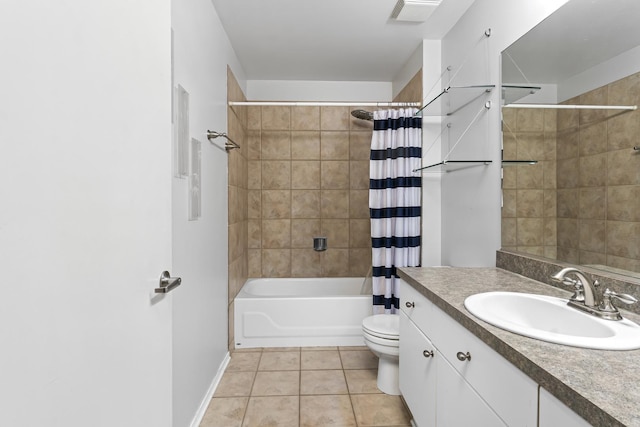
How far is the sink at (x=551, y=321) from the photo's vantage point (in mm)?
864

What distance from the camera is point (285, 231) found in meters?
3.58

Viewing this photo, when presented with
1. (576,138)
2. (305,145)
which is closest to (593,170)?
(576,138)

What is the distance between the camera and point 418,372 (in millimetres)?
1604

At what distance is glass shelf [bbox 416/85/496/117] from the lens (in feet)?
Answer: 6.67

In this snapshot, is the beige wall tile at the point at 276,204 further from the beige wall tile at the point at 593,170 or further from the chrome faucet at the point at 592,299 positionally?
the chrome faucet at the point at 592,299

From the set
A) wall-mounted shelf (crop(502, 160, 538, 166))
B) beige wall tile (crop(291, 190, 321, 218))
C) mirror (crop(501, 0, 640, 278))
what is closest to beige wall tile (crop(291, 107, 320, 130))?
beige wall tile (crop(291, 190, 321, 218))

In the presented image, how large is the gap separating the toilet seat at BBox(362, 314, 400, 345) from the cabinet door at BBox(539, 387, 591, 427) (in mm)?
1323

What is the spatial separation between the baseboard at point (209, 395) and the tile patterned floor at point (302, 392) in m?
0.03

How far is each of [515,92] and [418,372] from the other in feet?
4.78

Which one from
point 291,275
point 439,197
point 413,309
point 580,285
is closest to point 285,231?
point 291,275

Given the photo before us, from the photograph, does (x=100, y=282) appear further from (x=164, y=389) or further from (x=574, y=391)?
(x=574, y=391)

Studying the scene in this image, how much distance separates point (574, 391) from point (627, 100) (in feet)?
3.52

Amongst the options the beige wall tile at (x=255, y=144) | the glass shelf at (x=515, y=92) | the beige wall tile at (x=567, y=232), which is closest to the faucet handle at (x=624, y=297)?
the beige wall tile at (x=567, y=232)

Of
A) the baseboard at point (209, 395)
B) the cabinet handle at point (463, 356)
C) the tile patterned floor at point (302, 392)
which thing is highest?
the cabinet handle at point (463, 356)
